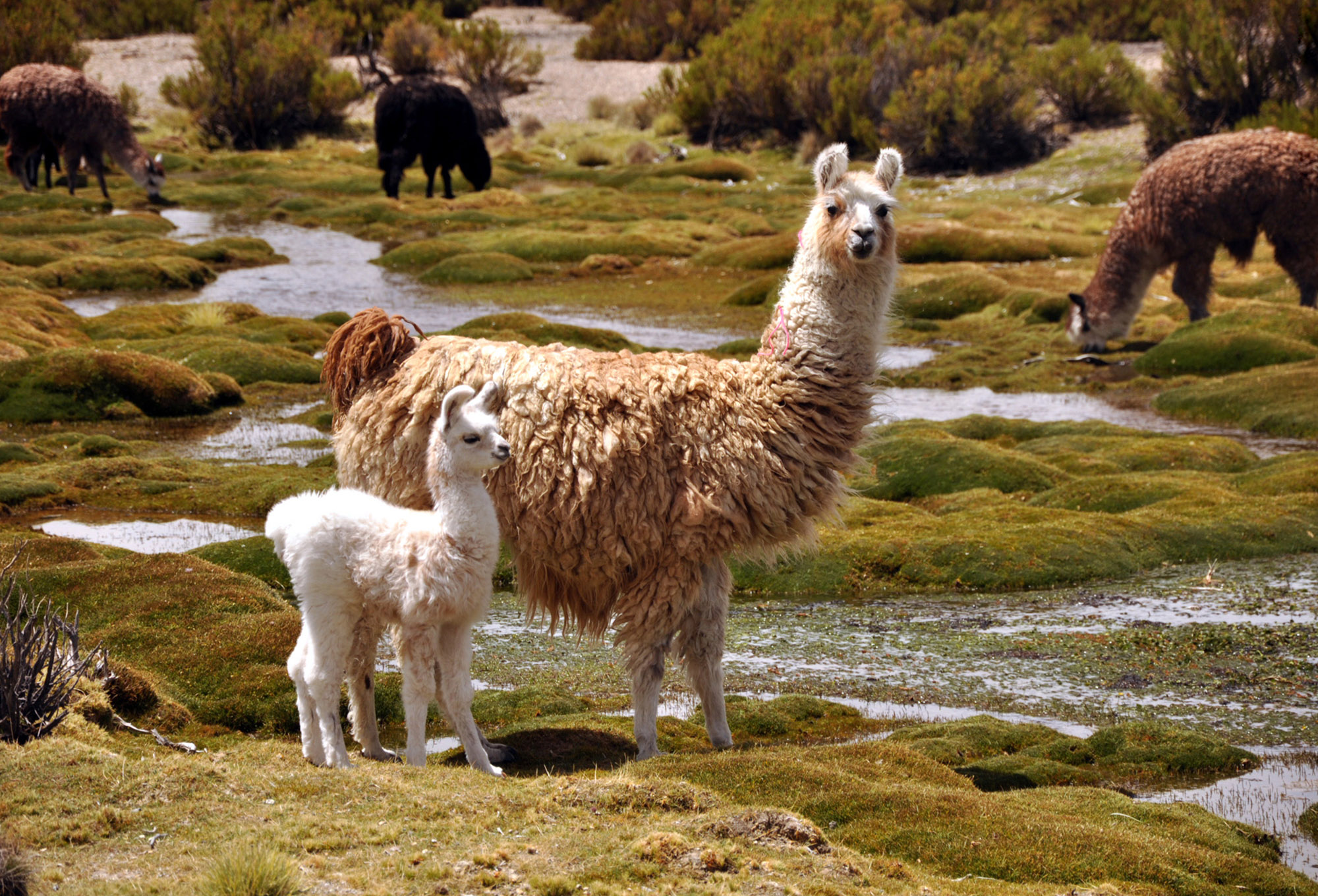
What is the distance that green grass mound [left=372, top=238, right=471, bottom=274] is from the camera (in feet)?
103

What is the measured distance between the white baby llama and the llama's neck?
2.03 m

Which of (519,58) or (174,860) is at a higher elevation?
(519,58)

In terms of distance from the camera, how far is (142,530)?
41.4 ft

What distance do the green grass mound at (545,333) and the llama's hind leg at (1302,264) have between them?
35.7ft

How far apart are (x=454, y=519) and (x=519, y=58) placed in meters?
56.7

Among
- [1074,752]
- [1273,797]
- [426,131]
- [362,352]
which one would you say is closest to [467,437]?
[362,352]

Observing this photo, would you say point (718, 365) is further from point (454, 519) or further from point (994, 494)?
point (994, 494)

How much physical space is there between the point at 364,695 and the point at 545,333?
48.9 feet

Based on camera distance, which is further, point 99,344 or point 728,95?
point 728,95

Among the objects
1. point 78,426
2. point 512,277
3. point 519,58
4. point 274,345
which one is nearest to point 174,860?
point 78,426

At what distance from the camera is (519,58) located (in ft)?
195

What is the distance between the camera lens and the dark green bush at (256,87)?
48.6 metres

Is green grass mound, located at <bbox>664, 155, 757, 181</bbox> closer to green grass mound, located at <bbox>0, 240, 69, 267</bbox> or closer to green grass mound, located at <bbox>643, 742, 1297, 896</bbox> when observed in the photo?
green grass mound, located at <bbox>0, 240, 69, 267</bbox>

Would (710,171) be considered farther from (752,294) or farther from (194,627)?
(194,627)
